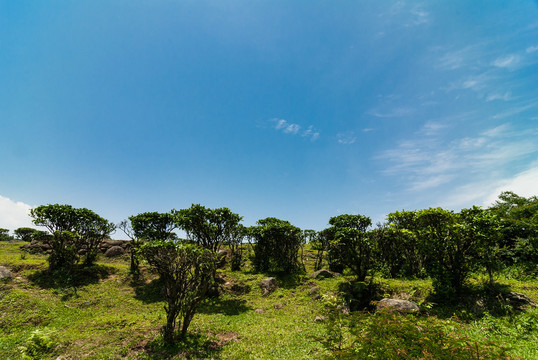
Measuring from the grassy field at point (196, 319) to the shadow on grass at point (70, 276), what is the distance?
100 mm

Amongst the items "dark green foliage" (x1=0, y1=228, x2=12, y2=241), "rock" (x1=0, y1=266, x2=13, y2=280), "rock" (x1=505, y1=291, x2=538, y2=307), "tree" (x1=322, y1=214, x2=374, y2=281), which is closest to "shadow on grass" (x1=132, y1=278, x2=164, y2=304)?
"rock" (x1=0, y1=266, x2=13, y2=280)

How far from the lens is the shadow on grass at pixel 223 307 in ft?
65.5

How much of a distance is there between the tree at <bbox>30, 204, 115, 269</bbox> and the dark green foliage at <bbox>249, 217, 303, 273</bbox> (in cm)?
2497

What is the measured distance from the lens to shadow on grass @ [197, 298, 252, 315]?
20.0 m

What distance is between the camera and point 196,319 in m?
17.3

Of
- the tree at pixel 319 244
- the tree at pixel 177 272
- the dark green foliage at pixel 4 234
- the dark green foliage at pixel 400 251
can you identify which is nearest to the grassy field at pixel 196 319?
the tree at pixel 177 272

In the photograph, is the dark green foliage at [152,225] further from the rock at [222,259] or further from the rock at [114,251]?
the rock at [114,251]

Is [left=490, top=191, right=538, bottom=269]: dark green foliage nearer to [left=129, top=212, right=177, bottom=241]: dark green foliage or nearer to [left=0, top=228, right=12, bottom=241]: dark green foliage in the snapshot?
[left=129, top=212, right=177, bottom=241]: dark green foliage

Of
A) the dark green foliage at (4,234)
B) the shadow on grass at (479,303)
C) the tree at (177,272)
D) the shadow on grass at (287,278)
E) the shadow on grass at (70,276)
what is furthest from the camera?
the dark green foliage at (4,234)

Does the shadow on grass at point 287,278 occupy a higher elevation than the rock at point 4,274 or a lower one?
lower

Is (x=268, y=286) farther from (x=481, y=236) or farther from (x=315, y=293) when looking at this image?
(x=481, y=236)

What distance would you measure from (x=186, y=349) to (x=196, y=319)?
219 inches

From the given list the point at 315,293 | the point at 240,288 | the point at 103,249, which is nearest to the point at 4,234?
the point at 103,249

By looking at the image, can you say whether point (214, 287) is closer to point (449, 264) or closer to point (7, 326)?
point (7, 326)
